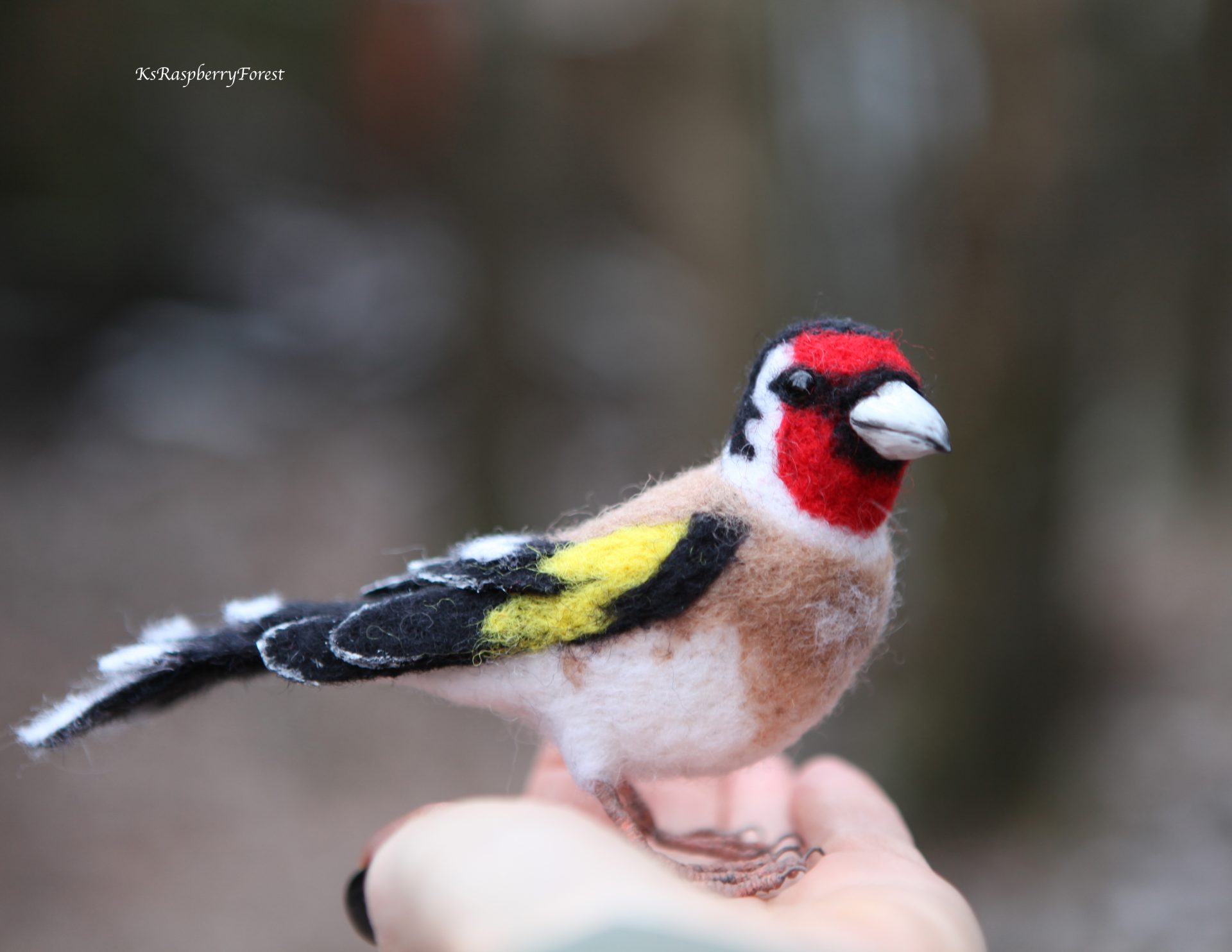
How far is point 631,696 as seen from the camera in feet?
4.65

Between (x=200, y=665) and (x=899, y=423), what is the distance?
3.62 ft

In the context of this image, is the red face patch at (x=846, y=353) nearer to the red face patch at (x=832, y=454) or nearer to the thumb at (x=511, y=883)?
the red face patch at (x=832, y=454)

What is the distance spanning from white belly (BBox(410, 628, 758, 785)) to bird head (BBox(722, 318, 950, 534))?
24 cm

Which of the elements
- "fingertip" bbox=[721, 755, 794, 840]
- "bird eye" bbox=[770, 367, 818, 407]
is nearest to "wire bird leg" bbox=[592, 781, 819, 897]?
"fingertip" bbox=[721, 755, 794, 840]

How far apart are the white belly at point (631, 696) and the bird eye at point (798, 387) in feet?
1.15

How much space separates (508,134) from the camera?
4293 millimetres

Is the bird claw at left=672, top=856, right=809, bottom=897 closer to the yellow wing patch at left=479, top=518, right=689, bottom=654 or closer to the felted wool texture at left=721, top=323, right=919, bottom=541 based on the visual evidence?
the yellow wing patch at left=479, top=518, right=689, bottom=654

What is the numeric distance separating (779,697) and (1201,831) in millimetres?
2509

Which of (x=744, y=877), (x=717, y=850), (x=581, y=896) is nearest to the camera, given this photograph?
(x=581, y=896)

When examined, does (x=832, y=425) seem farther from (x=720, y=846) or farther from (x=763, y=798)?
(x=763, y=798)

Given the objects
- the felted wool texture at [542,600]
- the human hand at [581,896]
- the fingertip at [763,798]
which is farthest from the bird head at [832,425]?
the fingertip at [763,798]

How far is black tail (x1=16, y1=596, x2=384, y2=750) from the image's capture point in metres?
1.40

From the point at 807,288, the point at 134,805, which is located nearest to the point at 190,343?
the point at 134,805

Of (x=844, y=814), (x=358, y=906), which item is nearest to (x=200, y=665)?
(x=358, y=906)
